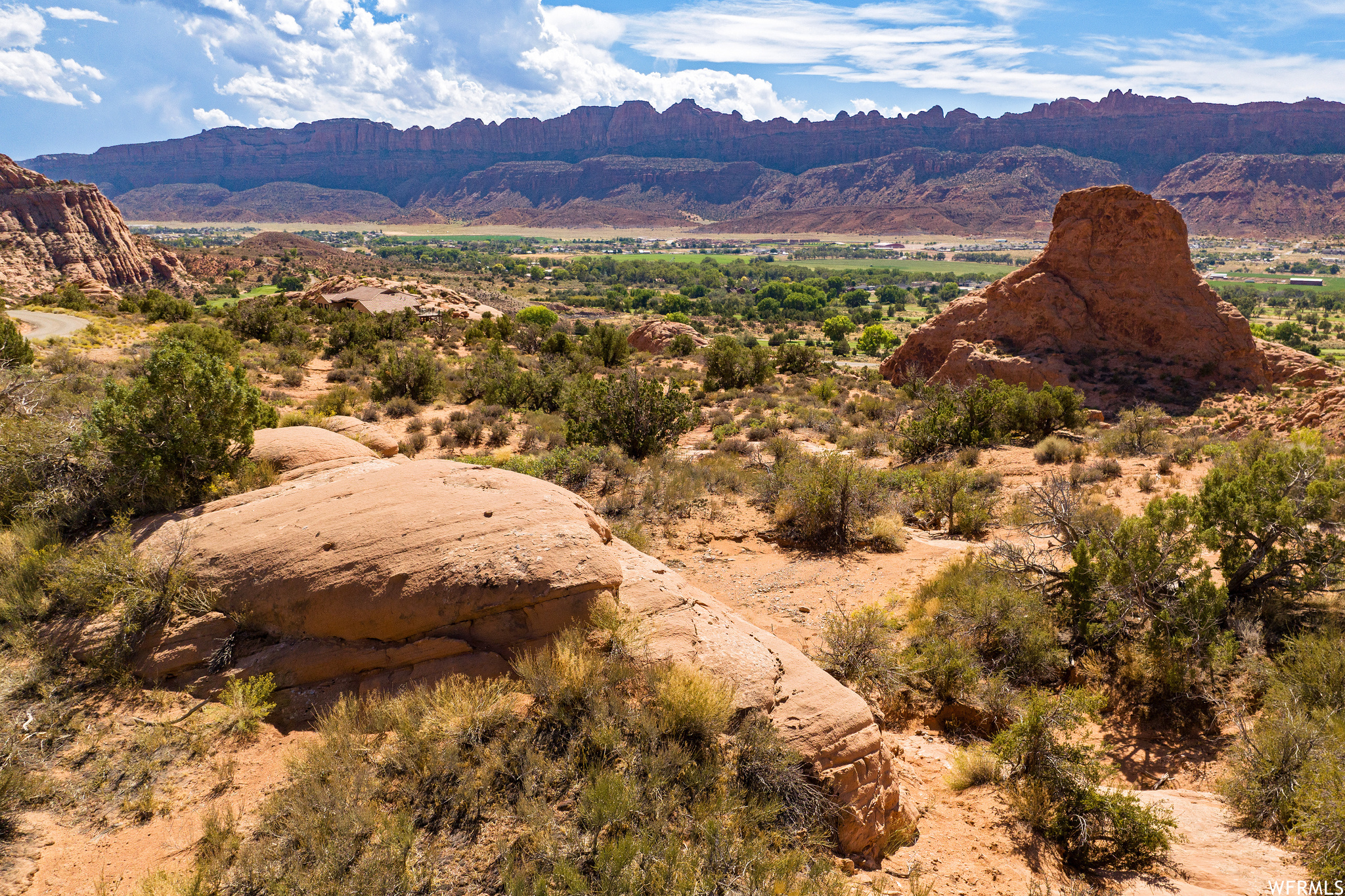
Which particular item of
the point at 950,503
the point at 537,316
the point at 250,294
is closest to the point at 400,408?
the point at 950,503

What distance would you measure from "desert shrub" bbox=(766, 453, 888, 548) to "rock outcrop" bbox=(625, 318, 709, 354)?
1036 inches

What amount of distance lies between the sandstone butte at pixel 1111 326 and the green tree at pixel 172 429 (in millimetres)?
27841

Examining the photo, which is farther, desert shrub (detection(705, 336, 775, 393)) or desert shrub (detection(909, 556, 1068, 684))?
desert shrub (detection(705, 336, 775, 393))

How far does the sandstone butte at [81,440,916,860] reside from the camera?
571 cm

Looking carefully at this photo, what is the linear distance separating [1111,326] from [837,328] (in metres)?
33.1

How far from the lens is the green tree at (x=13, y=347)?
16.7 meters

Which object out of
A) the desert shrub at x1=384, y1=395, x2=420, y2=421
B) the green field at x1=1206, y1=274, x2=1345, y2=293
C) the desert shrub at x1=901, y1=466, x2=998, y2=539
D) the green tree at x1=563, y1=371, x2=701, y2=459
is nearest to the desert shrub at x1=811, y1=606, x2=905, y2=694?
the desert shrub at x1=901, y1=466, x2=998, y2=539

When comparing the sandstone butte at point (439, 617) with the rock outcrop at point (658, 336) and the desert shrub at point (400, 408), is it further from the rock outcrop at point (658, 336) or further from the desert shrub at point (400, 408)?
the rock outcrop at point (658, 336)

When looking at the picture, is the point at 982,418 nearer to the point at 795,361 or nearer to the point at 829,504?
the point at 829,504

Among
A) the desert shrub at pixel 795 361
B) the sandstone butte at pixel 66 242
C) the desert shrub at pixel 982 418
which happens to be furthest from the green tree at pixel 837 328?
the sandstone butte at pixel 66 242

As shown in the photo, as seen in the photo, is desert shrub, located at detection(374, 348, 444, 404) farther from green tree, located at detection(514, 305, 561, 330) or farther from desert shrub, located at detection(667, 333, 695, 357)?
green tree, located at detection(514, 305, 561, 330)

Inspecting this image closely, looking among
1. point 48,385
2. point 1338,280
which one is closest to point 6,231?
point 48,385

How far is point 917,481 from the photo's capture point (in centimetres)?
1325

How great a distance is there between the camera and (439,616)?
614 centimetres
